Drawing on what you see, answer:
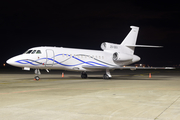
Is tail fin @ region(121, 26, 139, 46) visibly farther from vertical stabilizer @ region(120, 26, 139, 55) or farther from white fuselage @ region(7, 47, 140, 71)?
white fuselage @ region(7, 47, 140, 71)

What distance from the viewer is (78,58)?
82.3 feet

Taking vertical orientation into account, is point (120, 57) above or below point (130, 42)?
below

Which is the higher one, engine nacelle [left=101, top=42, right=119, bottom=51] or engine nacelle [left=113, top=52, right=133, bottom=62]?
engine nacelle [left=101, top=42, right=119, bottom=51]

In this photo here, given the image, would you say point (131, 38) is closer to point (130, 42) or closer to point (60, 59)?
point (130, 42)

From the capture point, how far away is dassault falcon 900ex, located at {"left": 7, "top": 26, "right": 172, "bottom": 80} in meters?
22.1

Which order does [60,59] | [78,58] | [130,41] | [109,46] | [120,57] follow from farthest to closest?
[130,41]
[109,46]
[120,57]
[78,58]
[60,59]

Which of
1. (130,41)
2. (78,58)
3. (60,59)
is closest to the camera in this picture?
(60,59)

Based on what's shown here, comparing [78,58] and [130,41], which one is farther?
[130,41]

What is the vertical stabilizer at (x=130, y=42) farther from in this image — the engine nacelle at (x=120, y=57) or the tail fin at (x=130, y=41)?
the engine nacelle at (x=120, y=57)

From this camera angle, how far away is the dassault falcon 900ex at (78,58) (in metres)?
22.1

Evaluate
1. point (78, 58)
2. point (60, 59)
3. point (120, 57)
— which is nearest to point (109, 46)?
point (120, 57)

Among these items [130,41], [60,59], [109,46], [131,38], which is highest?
[131,38]

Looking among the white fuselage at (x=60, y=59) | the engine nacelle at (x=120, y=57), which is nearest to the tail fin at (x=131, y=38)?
the engine nacelle at (x=120, y=57)

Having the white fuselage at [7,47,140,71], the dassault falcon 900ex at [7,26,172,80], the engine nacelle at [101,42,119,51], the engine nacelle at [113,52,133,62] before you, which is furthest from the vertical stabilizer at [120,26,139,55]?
the white fuselage at [7,47,140,71]
